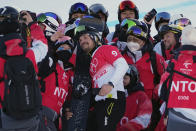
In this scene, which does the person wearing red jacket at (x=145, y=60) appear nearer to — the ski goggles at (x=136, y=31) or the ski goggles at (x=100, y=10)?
the ski goggles at (x=136, y=31)

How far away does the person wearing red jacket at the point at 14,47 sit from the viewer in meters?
3.57

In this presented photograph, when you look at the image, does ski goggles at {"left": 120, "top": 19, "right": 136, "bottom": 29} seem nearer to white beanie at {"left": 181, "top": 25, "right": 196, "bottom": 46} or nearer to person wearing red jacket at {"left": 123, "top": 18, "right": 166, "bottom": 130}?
person wearing red jacket at {"left": 123, "top": 18, "right": 166, "bottom": 130}

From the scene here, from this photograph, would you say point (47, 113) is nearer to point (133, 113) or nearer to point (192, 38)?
point (133, 113)

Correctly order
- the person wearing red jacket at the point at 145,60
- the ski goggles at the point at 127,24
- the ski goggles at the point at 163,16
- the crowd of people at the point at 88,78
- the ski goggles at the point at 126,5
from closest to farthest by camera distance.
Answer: the crowd of people at the point at 88,78 < the person wearing red jacket at the point at 145,60 < the ski goggles at the point at 127,24 < the ski goggles at the point at 126,5 < the ski goggles at the point at 163,16

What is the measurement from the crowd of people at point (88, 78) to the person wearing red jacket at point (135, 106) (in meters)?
0.02

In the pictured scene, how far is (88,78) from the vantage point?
493 cm

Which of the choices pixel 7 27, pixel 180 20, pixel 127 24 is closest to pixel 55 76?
pixel 7 27

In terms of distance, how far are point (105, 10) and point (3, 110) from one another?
5.93m

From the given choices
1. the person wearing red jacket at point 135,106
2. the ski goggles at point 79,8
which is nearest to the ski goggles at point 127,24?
the person wearing red jacket at point 135,106

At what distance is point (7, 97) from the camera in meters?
3.46

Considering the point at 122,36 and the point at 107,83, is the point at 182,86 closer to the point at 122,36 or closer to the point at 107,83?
the point at 107,83

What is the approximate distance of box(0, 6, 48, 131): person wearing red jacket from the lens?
3572mm

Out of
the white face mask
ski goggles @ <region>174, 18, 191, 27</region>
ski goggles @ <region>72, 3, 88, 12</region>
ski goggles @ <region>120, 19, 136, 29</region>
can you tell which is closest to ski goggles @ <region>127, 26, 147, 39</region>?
the white face mask

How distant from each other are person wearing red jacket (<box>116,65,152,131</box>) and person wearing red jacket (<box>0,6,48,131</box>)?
215 cm
